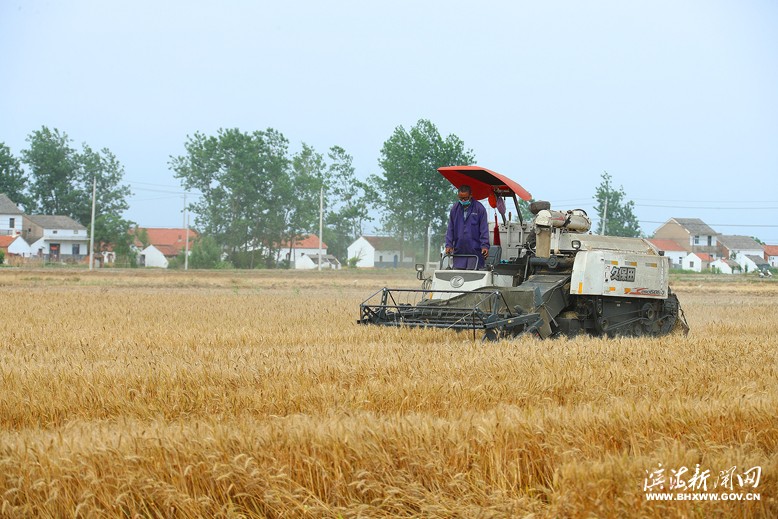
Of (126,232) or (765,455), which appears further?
(126,232)

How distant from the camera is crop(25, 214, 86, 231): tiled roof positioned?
85.0 m

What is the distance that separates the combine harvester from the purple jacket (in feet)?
0.64

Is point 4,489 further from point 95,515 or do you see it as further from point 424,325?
point 424,325

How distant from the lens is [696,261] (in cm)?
10981

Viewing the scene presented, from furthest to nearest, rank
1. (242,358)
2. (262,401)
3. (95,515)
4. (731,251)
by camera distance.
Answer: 1. (731,251)
2. (242,358)
3. (262,401)
4. (95,515)

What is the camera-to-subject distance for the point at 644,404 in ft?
20.2

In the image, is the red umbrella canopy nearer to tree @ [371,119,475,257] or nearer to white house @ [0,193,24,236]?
tree @ [371,119,475,257]

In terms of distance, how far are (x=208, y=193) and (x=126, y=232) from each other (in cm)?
782

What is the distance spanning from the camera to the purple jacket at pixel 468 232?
41.8 feet

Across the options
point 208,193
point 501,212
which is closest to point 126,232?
point 208,193

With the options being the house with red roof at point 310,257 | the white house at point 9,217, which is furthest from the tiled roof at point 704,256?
the white house at point 9,217

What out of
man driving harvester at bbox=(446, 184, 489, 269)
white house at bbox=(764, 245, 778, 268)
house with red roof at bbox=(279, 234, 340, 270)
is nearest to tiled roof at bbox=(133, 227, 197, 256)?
house with red roof at bbox=(279, 234, 340, 270)

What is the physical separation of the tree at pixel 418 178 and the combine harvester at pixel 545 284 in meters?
47.8

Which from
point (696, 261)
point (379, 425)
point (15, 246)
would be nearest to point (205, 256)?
point (15, 246)
